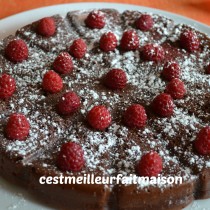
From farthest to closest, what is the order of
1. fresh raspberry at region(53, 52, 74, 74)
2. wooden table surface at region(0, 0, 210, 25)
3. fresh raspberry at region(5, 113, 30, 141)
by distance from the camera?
wooden table surface at region(0, 0, 210, 25) < fresh raspberry at region(53, 52, 74, 74) < fresh raspberry at region(5, 113, 30, 141)

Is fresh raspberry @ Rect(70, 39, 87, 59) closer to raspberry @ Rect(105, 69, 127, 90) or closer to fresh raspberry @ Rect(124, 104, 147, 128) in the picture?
raspberry @ Rect(105, 69, 127, 90)

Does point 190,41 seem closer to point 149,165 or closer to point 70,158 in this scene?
point 149,165

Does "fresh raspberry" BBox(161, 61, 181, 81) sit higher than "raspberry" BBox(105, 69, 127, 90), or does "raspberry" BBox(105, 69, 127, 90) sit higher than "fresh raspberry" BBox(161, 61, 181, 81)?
"fresh raspberry" BBox(161, 61, 181, 81)

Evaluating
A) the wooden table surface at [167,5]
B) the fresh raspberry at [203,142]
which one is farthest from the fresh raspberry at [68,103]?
the wooden table surface at [167,5]

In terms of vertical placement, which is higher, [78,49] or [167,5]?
[167,5]


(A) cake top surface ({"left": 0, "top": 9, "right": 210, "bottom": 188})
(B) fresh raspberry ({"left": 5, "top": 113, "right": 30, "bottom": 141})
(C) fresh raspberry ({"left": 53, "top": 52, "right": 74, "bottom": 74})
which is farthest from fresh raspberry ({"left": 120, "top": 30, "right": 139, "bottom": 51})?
(B) fresh raspberry ({"left": 5, "top": 113, "right": 30, "bottom": 141})

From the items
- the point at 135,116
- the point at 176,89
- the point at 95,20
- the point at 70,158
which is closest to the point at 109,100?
the point at 135,116
